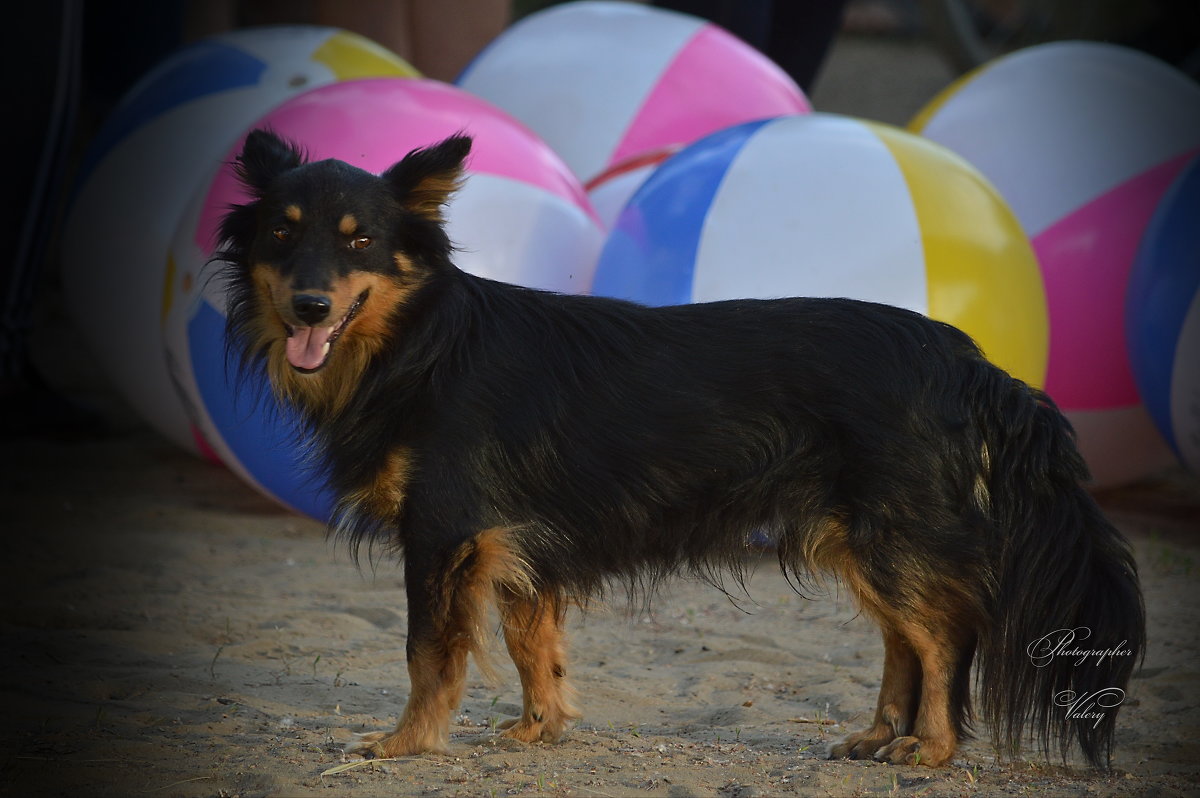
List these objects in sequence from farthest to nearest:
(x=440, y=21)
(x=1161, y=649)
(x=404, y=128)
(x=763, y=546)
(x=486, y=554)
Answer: (x=440, y=21) < (x=404, y=128) < (x=1161, y=649) < (x=763, y=546) < (x=486, y=554)

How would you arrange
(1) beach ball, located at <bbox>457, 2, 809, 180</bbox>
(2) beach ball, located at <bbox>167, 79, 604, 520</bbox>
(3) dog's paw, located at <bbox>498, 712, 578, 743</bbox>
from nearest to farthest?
(3) dog's paw, located at <bbox>498, 712, 578, 743</bbox> < (2) beach ball, located at <bbox>167, 79, 604, 520</bbox> < (1) beach ball, located at <bbox>457, 2, 809, 180</bbox>

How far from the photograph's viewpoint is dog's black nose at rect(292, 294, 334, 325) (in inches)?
121

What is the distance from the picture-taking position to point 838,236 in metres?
4.61

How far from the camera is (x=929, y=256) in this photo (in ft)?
15.1

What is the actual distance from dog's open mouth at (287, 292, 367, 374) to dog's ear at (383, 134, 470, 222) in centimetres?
28

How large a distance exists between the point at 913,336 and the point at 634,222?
73.1 inches

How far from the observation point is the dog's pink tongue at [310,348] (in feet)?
10.4

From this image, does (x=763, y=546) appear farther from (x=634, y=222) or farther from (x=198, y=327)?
(x=198, y=327)

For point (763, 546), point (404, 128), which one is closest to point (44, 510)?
point (404, 128)

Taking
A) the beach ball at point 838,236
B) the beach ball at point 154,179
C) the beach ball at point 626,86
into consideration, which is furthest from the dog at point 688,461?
the beach ball at point 626,86

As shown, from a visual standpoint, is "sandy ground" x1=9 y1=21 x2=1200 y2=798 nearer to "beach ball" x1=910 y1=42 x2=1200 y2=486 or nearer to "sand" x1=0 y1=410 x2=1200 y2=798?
"sand" x1=0 y1=410 x2=1200 y2=798

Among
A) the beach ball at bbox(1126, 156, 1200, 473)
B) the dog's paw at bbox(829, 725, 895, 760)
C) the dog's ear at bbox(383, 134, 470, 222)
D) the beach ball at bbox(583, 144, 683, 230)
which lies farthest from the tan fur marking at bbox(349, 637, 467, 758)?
the beach ball at bbox(1126, 156, 1200, 473)

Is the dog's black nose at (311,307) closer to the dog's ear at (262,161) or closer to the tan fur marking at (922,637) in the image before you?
the dog's ear at (262,161)

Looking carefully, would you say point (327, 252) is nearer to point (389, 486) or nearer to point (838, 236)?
point (389, 486)
